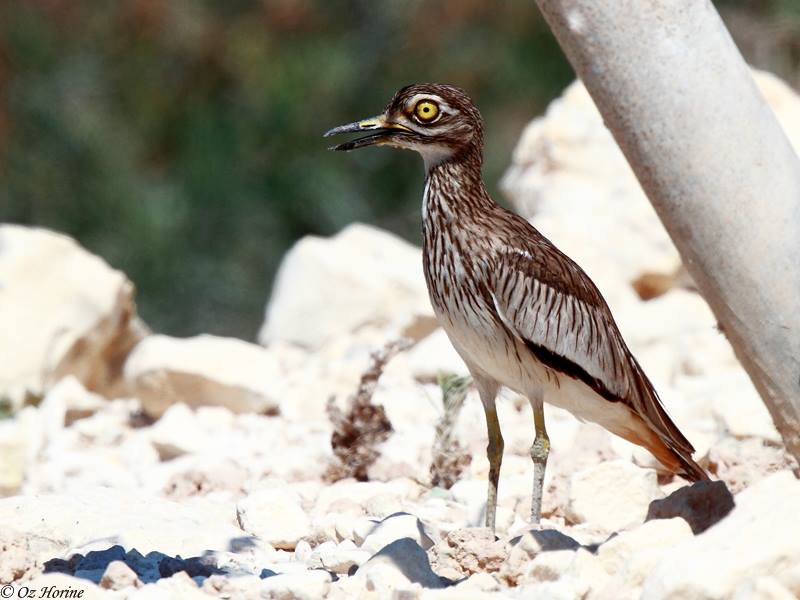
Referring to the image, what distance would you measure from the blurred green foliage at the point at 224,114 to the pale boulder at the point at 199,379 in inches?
191

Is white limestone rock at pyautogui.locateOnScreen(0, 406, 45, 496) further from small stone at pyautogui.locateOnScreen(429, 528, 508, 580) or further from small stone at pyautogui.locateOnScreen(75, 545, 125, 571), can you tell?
small stone at pyautogui.locateOnScreen(429, 528, 508, 580)

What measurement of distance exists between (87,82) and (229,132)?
1.27 metres

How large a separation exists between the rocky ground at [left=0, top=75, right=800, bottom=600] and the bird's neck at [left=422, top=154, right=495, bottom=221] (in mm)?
844

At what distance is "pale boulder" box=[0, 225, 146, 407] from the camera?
656cm

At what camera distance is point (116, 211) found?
1200 cm

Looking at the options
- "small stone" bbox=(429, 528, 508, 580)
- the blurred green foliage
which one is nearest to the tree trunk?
"small stone" bbox=(429, 528, 508, 580)

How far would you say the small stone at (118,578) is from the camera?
3510mm

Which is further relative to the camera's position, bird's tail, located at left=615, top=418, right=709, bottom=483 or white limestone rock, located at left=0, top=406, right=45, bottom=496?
white limestone rock, located at left=0, top=406, right=45, bottom=496

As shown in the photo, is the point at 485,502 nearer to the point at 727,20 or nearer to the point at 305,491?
the point at 305,491

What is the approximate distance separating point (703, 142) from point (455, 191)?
137cm

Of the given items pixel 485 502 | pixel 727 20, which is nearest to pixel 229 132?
pixel 727 20

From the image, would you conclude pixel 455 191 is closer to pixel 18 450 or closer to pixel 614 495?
pixel 614 495

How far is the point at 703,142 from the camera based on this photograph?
339 centimetres

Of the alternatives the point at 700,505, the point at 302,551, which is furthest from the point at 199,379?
the point at 700,505
